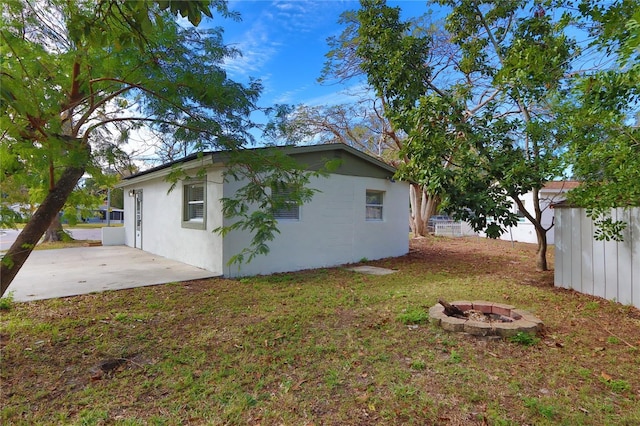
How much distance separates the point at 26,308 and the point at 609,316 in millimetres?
8597

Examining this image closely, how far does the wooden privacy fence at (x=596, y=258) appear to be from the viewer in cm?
515

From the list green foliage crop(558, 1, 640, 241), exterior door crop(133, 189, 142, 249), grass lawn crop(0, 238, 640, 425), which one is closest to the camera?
grass lawn crop(0, 238, 640, 425)

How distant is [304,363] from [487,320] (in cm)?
260

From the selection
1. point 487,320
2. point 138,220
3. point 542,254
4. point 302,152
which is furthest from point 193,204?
point 542,254

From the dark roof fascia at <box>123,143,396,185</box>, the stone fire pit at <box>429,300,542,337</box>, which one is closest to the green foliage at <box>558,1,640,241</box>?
the stone fire pit at <box>429,300,542,337</box>

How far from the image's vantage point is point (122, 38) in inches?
89.8

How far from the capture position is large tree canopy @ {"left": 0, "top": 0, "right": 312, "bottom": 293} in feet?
9.53

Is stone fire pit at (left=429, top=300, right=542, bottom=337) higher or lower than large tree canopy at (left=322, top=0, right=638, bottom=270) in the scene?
lower

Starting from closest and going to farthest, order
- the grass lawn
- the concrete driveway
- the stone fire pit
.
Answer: the grass lawn → the stone fire pit → the concrete driveway

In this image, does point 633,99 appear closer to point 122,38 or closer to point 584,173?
point 584,173

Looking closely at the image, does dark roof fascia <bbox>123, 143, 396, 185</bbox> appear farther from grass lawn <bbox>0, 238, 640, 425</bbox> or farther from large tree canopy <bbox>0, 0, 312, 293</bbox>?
grass lawn <bbox>0, 238, 640, 425</bbox>

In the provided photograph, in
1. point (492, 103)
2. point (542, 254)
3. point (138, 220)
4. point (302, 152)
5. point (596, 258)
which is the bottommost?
point (542, 254)

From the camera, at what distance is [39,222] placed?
3580mm

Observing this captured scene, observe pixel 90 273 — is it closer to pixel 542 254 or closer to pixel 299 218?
pixel 299 218
